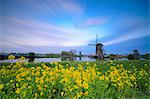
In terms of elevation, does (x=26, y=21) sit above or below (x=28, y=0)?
below

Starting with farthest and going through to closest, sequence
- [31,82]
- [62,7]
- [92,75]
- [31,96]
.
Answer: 1. [62,7]
2. [92,75]
3. [31,82]
4. [31,96]

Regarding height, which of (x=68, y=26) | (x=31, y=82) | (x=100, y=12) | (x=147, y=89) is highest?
(x=100, y=12)

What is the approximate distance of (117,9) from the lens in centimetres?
816

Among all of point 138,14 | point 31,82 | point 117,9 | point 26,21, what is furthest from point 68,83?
point 138,14

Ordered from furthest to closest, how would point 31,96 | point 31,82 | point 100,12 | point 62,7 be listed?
point 100,12 → point 62,7 → point 31,82 → point 31,96

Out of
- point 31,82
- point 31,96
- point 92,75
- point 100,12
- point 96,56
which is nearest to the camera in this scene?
point 31,96

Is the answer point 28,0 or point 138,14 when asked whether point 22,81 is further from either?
point 138,14

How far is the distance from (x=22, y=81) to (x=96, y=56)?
1110cm

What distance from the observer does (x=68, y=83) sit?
491 centimetres

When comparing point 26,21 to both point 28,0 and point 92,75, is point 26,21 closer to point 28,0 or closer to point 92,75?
point 28,0

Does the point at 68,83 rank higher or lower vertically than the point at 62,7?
lower

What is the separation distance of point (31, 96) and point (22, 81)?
0.51 m

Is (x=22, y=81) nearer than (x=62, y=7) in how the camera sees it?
Yes

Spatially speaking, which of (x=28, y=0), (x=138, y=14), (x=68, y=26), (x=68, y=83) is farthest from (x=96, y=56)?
(x=68, y=83)
